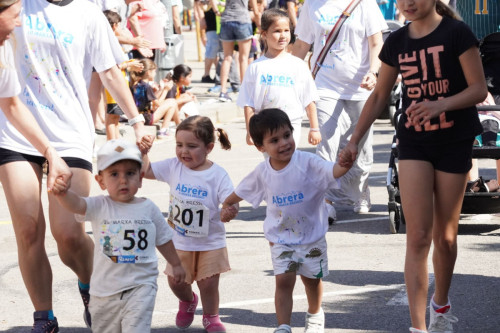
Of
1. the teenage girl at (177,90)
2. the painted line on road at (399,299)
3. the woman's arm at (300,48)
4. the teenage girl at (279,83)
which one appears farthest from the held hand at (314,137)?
the teenage girl at (177,90)

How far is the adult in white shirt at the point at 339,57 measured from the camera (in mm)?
9242

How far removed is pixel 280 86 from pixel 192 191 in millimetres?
2628

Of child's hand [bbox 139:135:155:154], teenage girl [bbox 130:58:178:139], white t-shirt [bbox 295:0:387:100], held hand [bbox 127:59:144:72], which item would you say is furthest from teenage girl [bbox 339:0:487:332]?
teenage girl [bbox 130:58:178:139]

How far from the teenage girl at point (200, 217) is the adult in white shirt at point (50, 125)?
1.17 ft

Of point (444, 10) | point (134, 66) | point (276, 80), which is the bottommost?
point (134, 66)

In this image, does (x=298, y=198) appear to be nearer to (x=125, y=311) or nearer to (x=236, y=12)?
(x=125, y=311)

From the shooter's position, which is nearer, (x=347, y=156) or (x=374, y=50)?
(x=347, y=156)

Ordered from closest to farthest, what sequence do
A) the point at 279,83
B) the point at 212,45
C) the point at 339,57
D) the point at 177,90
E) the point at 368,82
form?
the point at 279,83, the point at 368,82, the point at 339,57, the point at 177,90, the point at 212,45

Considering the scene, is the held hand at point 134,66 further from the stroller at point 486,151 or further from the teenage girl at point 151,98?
the stroller at point 486,151

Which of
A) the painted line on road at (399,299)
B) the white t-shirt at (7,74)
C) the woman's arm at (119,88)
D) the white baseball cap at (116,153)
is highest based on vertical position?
the white t-shirt at (7,74)

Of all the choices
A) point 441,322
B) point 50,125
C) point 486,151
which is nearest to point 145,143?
point 50,125

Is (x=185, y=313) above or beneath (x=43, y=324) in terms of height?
beneath

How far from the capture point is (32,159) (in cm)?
587

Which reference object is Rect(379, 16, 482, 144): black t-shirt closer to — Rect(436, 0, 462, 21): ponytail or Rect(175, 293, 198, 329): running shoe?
Rect(436, 0, 462, 21): ponytail
